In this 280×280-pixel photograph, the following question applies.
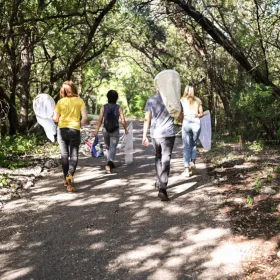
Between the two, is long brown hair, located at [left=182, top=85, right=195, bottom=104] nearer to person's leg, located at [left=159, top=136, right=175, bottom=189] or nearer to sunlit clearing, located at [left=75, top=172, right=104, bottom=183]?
person's leg, located at [left=159, top=136, right=175, bottom=189]

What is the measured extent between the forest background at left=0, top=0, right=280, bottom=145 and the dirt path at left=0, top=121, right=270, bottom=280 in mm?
5069

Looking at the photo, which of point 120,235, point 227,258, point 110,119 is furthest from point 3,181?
point 227,258

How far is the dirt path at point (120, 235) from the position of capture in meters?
3.86

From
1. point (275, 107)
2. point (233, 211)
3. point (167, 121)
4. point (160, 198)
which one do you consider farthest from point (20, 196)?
point (275, 107)

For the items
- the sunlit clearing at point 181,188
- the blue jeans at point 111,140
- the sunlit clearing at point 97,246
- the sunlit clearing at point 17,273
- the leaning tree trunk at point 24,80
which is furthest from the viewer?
the leaning tree trunk at point 24,80

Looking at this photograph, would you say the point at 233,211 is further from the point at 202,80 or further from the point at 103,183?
the point at 202,80

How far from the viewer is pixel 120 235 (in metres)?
4.78

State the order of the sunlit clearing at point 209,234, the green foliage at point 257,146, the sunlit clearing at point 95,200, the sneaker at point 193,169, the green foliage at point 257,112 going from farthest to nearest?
the green foliage at point 257,146 → the green foliage at point 257,112 → the sneaker at point 193,169 → the sunlit clearing at point 95,200 → the sunlit clearing at point 209,234

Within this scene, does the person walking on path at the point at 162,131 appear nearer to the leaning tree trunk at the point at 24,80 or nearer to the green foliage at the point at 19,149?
the green foliage at the point at 19,149

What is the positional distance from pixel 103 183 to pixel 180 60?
13671 mm

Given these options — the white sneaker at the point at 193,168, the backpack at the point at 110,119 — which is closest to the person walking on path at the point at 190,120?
the white sneaker at the point at 193,168

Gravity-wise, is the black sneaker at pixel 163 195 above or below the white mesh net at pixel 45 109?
below

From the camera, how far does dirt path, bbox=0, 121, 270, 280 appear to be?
3859 millimetres

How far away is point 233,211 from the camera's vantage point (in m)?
5.52
